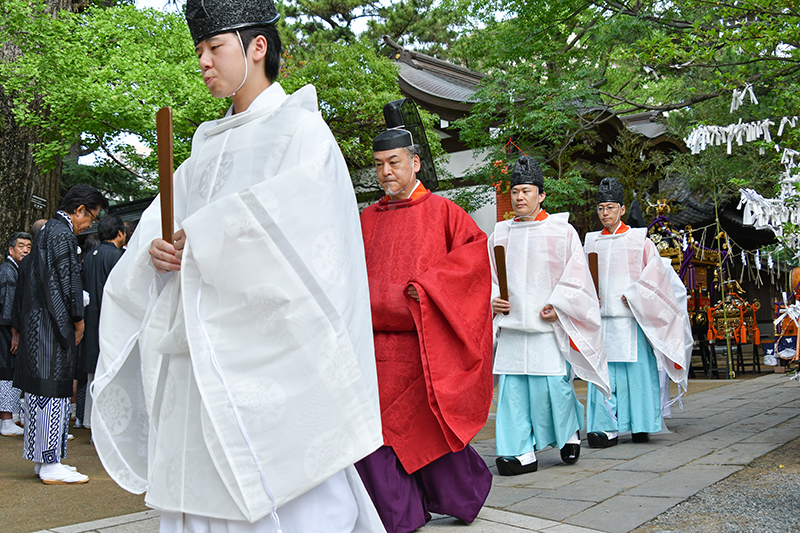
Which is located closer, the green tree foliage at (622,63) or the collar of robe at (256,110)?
the collar of robe at (256,110)

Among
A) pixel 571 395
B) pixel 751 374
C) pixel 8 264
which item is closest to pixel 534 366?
pixel 571 395

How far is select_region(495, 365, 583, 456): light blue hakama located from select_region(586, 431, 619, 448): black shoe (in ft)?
3.31

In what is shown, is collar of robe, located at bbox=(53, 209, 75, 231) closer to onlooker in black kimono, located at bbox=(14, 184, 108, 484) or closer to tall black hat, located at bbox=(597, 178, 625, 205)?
onlooker in black kimono, located at bbox=(14, 184, 108, 484)

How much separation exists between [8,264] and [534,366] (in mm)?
5571

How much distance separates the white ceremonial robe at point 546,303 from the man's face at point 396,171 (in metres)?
1.63

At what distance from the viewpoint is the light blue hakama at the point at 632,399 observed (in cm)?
605

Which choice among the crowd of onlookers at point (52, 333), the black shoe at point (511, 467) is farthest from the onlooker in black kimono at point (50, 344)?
the black shoe at point (511, 467)

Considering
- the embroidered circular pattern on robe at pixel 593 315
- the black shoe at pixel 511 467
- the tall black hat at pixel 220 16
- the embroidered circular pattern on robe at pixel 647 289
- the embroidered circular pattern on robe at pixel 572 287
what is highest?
the tall black hat at pixel 220 16

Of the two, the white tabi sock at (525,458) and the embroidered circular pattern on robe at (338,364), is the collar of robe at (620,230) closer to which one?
the white tabi sock at (525,458)

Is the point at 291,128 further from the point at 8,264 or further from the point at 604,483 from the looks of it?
the point at 8,264

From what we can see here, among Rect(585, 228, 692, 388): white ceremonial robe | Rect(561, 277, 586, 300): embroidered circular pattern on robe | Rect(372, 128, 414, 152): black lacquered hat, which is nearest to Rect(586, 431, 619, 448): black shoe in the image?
Rect(585, 228, 692, 388): white ceremonial robe

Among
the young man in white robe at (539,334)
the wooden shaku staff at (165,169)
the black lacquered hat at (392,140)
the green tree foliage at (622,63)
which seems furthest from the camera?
the green tree foliage at (622,63)

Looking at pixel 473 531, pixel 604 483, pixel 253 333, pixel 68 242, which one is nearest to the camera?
pixel 253 333

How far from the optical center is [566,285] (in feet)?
17.2
